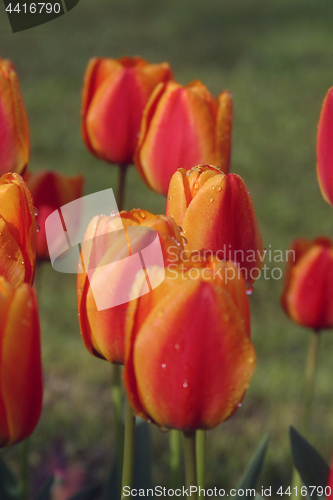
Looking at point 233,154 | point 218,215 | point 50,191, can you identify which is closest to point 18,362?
point 218,215

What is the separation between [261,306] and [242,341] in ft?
6.00

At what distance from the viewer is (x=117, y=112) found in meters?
0.87

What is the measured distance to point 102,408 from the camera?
169 cm

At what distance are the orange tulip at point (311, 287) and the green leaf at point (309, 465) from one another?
17.2 inches

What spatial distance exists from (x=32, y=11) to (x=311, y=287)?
24.8 inches

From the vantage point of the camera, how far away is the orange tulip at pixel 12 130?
0.64 m

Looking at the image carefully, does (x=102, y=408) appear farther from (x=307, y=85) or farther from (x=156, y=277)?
(x=307, y=85)

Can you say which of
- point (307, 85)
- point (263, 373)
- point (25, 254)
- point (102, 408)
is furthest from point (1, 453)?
point (307, 85)

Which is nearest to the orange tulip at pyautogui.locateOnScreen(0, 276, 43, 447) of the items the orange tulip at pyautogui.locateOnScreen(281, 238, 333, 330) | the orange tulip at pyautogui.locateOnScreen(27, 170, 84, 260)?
the orange tulip at pyautogui.locateOnScreen(27, 170, 84, 260)

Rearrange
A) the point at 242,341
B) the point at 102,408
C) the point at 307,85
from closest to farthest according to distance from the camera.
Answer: the point at 242,341
the point at 102,408
the point at 307,85

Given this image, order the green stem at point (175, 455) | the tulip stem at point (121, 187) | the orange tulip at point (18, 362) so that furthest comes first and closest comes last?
the tulip stem at point (121, 187)
the green stem at point (175, 455)
the orange tulip at point (18, 362)

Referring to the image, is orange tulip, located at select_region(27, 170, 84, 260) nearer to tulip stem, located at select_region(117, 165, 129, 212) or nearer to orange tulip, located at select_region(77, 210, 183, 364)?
tulip stem, located at select_region(117, 165, 129, 212)

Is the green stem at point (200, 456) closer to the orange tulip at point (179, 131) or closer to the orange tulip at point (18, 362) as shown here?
the orange tulip at point (18, 362)

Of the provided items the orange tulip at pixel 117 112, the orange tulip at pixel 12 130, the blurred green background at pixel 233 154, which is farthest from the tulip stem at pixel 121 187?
the blurred green background at pixel 233 154
